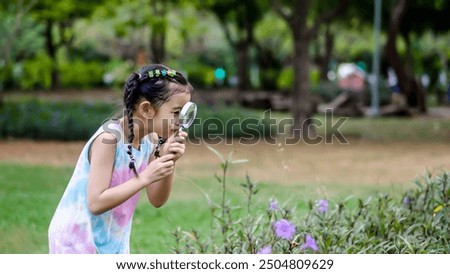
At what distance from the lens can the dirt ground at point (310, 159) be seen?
34.2ft

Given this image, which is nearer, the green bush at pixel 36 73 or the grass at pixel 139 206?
the grass at pixel 139 206

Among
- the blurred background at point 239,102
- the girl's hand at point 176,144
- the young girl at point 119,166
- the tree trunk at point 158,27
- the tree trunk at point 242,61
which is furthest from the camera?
the tree trunk at point 242,61

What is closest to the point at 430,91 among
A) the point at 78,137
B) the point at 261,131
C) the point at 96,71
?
the point at 96,71

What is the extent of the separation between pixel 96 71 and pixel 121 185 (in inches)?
1203

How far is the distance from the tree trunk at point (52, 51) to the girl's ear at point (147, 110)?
19.1 m

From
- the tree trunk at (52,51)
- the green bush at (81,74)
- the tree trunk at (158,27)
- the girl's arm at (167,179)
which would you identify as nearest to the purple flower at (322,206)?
the girl's arm at (167,179)

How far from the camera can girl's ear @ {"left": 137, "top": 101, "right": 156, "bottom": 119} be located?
127 inches

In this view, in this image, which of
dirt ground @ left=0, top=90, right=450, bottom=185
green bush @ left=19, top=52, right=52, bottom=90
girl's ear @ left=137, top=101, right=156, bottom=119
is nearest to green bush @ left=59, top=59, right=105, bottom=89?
green bush @ left=19, top=52, right=52, bottom=90

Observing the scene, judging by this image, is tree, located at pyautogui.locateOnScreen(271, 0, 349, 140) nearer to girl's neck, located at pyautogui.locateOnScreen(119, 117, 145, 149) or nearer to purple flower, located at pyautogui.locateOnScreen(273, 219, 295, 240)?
purple flower, located at pyautogui.locateOnScreen(273, 219, 295, 240)

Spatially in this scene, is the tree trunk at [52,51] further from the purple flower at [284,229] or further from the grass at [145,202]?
the purple flower at [284,229]

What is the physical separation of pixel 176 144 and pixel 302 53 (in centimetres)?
1308

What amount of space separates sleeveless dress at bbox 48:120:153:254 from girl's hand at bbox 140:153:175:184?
0.73 feet

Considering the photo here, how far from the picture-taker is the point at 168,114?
10.6 feet
